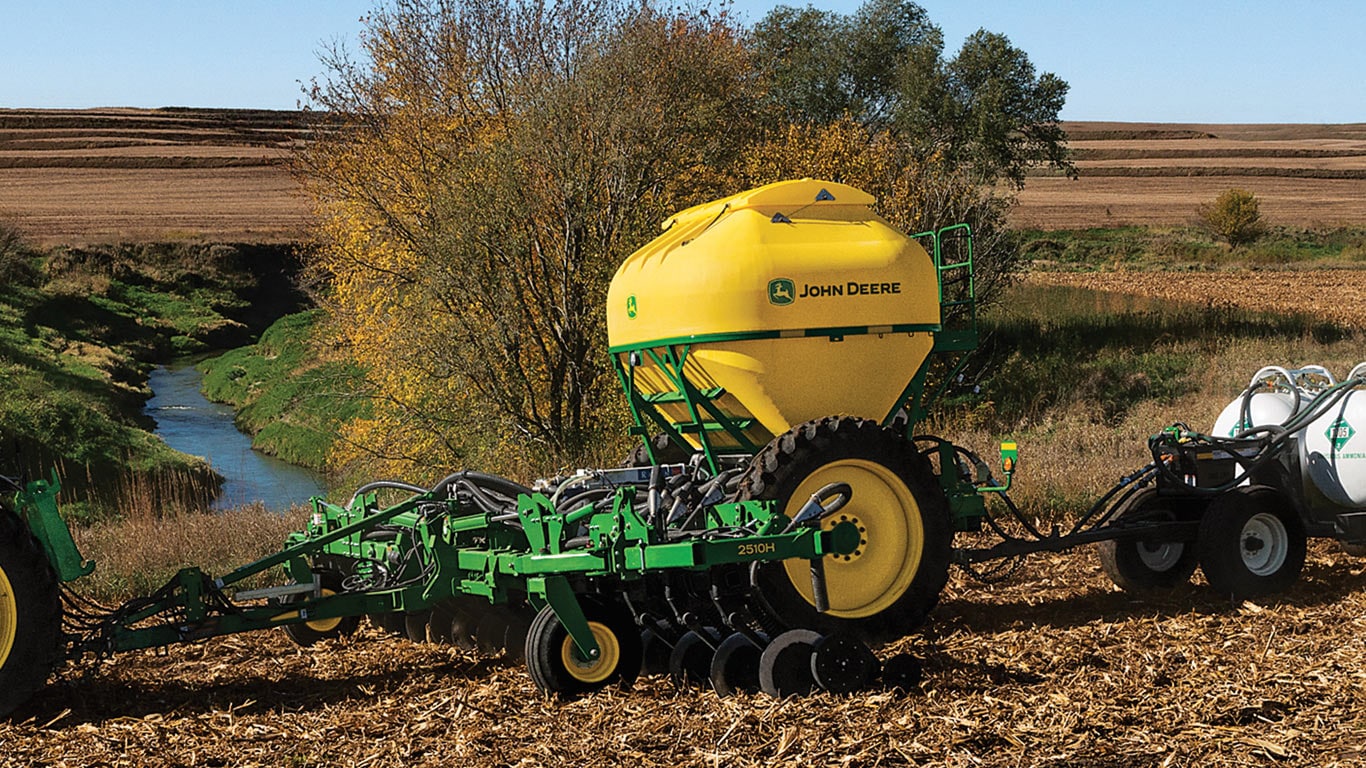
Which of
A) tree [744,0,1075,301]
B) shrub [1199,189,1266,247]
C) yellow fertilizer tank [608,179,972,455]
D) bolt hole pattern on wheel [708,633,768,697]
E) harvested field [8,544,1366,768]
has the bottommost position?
harvested field [8,544,1366,768]

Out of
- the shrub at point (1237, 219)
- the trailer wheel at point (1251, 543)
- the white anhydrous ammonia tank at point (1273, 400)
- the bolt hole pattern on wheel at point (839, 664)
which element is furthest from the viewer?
the shrub at point (1237, 219)

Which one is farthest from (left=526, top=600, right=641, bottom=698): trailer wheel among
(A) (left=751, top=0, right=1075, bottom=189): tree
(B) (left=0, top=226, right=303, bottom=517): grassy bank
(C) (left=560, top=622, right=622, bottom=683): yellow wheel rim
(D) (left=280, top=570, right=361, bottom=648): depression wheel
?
(A) (left=751, top=0, right=1075, bottom=189): tree

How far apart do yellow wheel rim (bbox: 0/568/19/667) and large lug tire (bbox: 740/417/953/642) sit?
3.90 m

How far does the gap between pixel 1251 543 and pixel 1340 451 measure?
3.26ft

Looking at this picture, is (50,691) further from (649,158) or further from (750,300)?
(649,158)

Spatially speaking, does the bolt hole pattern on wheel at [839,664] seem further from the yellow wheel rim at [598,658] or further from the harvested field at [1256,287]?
the harvested field at [1256,287]

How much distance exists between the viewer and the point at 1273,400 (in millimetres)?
10523

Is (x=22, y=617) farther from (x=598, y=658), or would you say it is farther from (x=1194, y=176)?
(x=1194, y=176)

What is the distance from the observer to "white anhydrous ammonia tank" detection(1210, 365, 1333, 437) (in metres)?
10.4

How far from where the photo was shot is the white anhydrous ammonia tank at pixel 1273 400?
10.4m

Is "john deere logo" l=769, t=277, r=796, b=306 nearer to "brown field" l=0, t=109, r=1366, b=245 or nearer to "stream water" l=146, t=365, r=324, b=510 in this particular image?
"stream water" l=146, t=365, r=324, b=510

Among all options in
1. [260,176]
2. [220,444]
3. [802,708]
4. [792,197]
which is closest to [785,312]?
[792,197]

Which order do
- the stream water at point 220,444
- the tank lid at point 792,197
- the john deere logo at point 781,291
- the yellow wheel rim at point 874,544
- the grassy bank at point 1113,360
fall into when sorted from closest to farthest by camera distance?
the yellow wheel rim at point 874,544 < the john deere logo at point 781,291 < the tank lid at point 792,197 < the grassy bank at point 1113,360 < the stream water at point 220,444

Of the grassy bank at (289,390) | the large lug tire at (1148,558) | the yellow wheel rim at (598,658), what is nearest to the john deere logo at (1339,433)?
the large lug tire at (1148,558)
